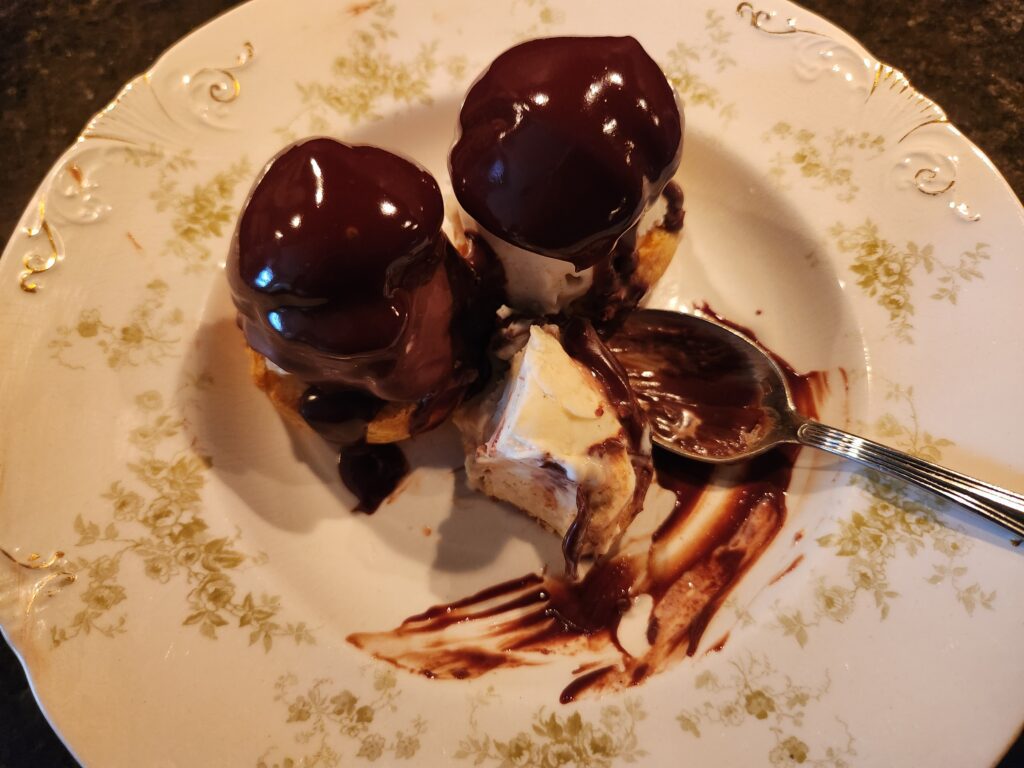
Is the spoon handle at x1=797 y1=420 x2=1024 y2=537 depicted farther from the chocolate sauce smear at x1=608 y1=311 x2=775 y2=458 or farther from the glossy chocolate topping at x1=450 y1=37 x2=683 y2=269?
the glossy chocolate topping at x1=450 y1=37 x2=683 y2=269

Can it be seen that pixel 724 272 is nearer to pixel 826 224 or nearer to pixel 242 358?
pixel 826 224

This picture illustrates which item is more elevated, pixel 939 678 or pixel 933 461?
pixel 933 461

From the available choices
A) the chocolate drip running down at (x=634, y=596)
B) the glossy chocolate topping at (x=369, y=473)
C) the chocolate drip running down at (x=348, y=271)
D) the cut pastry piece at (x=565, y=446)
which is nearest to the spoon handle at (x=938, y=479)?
the chocolate drip running down at (x=634, y=596)

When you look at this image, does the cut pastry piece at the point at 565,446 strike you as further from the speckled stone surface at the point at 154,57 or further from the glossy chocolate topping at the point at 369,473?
the speckled stone surface at the point at 154,57

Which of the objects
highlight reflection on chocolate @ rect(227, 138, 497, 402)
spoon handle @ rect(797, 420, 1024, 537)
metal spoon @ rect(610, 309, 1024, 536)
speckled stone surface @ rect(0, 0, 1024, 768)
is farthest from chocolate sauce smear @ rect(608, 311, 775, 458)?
speckled stone surface @ rect(0, 0, 1024, 768)

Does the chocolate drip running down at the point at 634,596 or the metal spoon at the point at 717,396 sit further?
the metal spoon at the point at 717,396

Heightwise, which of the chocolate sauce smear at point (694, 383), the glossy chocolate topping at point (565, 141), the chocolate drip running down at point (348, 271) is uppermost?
the glossy chocolate topping at point (565, 141)

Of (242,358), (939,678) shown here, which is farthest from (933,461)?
(242,358)
